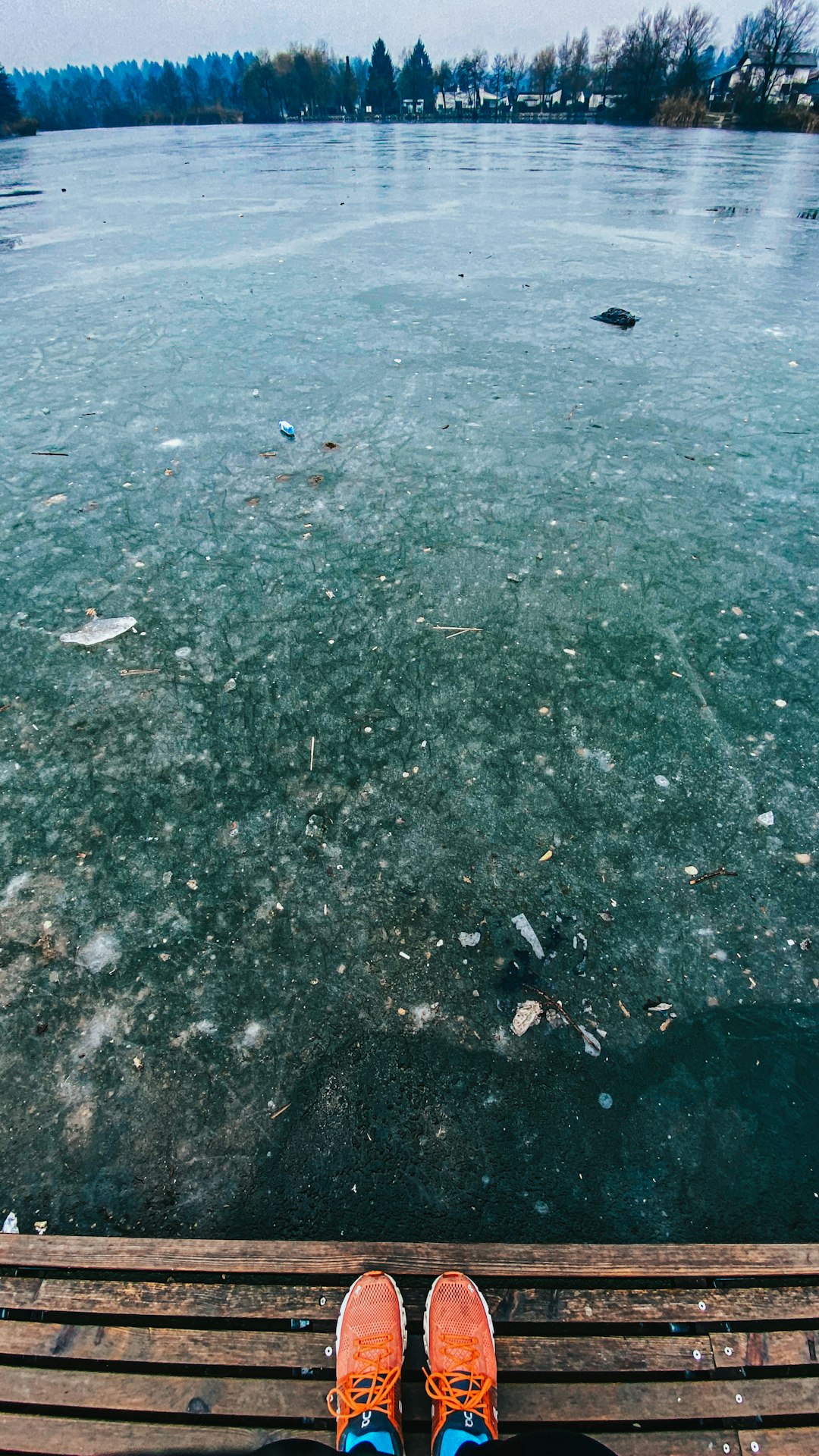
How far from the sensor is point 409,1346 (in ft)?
4.99

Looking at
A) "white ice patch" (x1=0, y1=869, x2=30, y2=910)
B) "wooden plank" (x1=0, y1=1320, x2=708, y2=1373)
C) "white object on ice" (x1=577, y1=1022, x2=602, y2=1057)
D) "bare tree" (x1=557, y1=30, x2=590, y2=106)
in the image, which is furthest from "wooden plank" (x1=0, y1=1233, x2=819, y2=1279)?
"bare tree" (x1=557, y1=30, x2=590, y2=106)

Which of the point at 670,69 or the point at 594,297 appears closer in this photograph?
the point at 594,297

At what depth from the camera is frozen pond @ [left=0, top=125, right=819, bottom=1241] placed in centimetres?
174

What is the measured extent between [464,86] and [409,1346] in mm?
118456

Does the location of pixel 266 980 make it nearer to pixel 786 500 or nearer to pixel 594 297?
pixel 786 500

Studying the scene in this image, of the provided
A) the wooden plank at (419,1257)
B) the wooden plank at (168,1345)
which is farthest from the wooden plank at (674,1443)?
the wooden plank at (168,1345)

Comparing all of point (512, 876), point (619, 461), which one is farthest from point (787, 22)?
point (512, 876)

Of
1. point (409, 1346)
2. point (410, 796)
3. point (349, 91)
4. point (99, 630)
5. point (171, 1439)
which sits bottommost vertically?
point (409, 1346)

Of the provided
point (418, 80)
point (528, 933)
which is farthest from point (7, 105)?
point (528, 933)

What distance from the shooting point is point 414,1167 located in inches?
67.3

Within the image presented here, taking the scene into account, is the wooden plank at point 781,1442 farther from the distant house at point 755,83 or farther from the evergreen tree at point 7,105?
the evergreen tree at point 7,105

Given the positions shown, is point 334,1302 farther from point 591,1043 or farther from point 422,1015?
point 591,1043

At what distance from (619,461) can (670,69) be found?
205 ft

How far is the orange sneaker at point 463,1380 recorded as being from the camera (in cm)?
137
